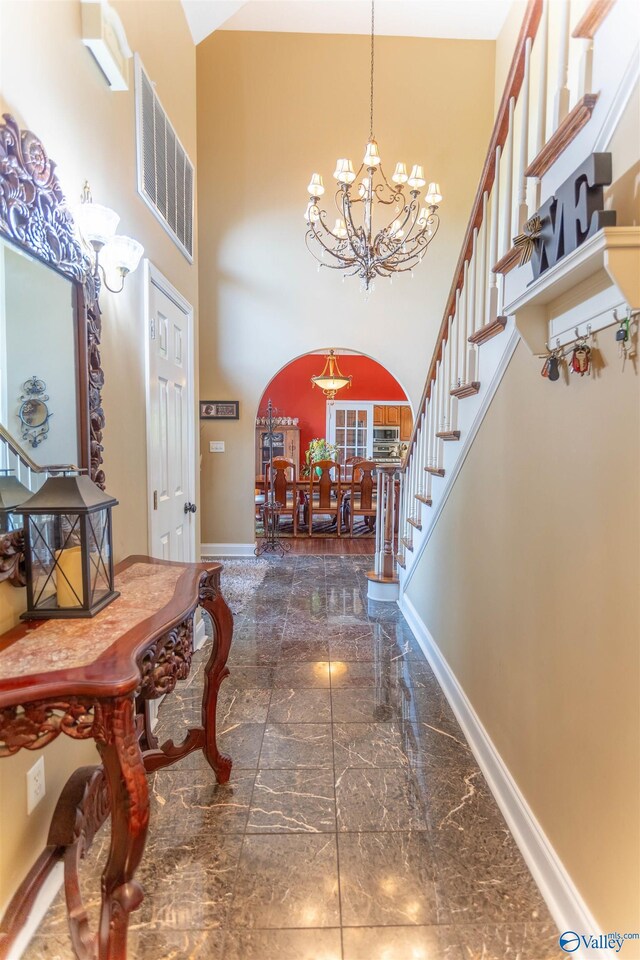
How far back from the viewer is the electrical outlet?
140 centimetres

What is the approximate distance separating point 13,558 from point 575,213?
5.36ft

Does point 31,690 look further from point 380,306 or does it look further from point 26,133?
point 380,306

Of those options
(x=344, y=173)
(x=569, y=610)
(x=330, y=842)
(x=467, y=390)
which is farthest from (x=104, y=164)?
(x=330, y=842)

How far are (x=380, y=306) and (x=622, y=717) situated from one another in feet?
16.9

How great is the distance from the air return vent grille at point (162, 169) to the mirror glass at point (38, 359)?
3.56ft

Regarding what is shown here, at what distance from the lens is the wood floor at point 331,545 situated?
5.91 m

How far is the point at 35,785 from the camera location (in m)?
1.42

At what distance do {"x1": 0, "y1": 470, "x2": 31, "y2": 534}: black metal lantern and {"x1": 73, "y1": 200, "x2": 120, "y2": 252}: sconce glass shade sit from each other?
0.85m

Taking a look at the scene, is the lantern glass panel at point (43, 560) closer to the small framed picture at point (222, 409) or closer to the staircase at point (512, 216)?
the staircase at point (512, 216)

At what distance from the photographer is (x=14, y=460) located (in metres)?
1.31

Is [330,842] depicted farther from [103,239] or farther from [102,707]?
[103,239]

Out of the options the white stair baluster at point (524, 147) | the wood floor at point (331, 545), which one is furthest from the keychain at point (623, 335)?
the wood floor at point (331, 545)

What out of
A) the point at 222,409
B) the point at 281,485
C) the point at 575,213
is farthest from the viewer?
the point at 281,485

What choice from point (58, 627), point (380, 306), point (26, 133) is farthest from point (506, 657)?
point (380, 306)
